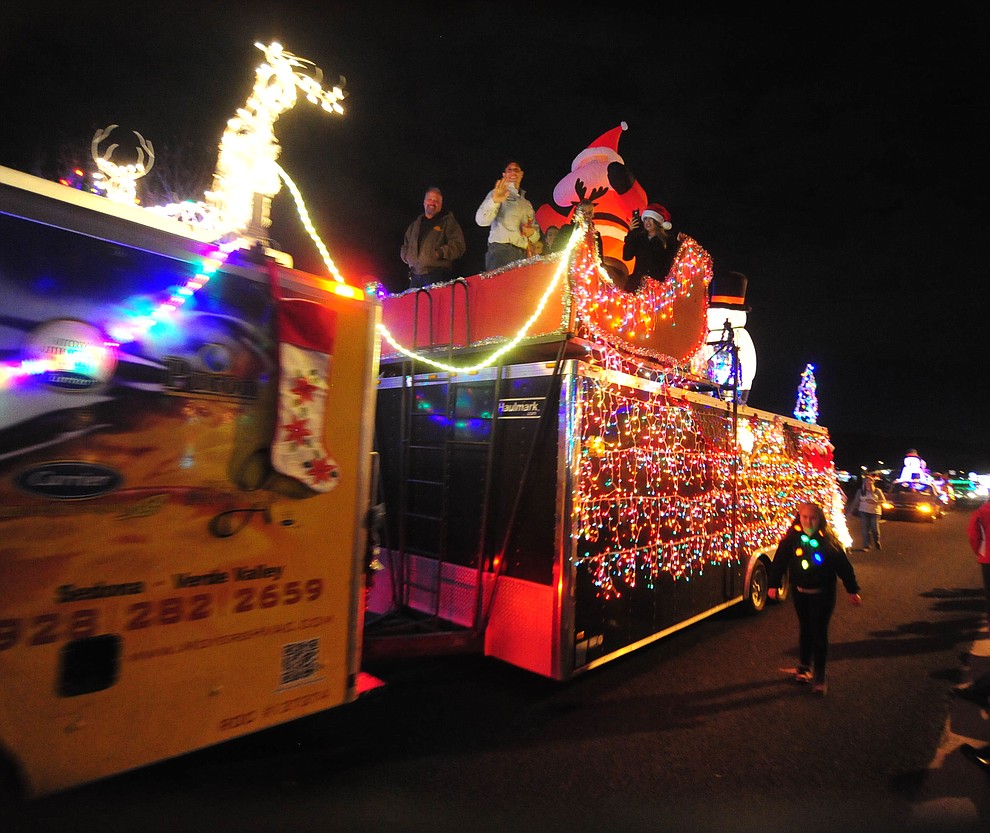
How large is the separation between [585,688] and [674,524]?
5.65ft

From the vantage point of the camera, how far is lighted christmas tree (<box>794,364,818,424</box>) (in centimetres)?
1177

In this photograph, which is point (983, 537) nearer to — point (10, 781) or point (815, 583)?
point (815, 583)

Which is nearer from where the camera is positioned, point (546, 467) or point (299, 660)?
point (299, 660)

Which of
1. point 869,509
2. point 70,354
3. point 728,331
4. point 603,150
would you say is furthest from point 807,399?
point 70,354

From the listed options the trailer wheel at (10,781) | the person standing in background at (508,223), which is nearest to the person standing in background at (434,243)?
the person standing in background at (508,223)

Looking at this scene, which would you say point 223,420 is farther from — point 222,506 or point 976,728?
point 976,728

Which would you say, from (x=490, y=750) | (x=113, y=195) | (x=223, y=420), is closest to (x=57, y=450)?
(x=223, y=420)

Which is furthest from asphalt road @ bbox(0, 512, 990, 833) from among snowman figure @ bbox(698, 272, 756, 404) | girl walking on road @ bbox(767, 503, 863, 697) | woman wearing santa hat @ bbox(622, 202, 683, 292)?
woman wearing santa hat @ bbox(622, 202, 683, 292)

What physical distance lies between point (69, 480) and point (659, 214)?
293 inches

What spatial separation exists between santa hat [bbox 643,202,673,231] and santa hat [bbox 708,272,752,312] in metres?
1.52

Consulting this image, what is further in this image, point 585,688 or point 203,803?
point 585,688

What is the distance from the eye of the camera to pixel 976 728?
14.2 feet

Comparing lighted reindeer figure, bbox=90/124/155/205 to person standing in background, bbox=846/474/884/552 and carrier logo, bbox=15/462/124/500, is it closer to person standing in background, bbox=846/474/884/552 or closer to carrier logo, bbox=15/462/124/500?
carrier logo, bbox=15/462/124/500

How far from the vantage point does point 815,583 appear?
503 cm
